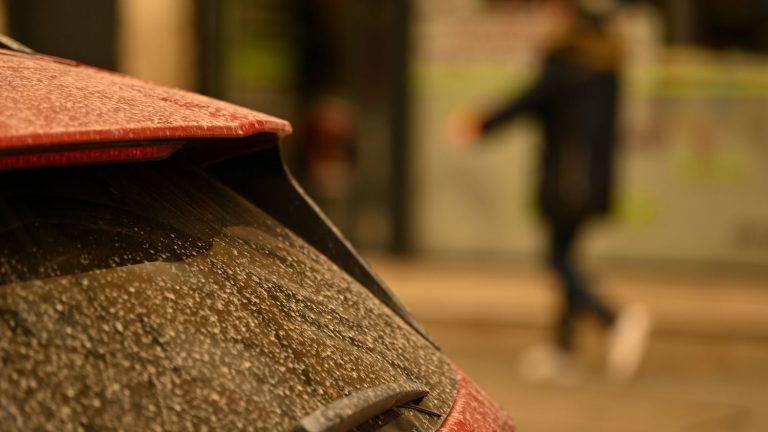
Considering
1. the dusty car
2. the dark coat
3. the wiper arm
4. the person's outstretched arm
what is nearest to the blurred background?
the dark coat

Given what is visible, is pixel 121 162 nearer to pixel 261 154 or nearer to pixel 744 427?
pixel 261 154

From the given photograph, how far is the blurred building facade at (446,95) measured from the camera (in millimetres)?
9688

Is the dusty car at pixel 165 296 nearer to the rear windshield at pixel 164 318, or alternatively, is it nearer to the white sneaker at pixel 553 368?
the rear windshield at pixel 164 318

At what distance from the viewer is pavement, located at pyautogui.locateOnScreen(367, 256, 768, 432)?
6707 millimetres

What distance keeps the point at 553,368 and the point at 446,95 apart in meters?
3.23

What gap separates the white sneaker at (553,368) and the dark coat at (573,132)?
0.70m

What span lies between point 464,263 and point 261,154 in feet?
26.1

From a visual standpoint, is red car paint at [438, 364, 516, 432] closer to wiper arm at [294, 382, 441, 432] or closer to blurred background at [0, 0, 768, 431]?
wiper arm at [294, 382, 441, 432]

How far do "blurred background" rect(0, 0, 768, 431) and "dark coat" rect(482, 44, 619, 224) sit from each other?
150 centimetres

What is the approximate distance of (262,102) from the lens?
10555 mm

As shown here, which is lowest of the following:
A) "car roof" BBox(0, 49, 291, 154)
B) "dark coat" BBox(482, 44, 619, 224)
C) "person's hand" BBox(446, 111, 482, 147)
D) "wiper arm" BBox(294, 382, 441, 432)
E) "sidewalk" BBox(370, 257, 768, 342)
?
"sidewalk" BBox(370, 257, 768, 342)

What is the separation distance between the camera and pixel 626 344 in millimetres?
7500

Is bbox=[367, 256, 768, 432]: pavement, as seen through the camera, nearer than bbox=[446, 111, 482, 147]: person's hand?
Yes

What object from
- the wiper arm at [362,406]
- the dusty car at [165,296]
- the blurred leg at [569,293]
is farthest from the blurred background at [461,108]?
the wiper arm at [362,406]
